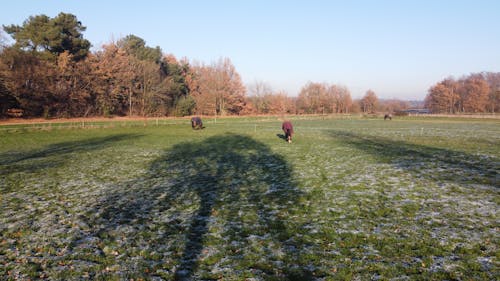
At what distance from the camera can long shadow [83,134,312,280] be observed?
5867 mm

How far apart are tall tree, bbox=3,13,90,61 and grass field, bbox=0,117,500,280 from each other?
5379 cm

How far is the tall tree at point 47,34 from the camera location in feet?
190

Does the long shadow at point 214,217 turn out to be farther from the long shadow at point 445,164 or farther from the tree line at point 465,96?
the tree line at point 465,96

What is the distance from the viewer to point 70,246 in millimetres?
6699

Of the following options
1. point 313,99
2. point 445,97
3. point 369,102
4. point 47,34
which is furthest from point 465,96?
point 47,34

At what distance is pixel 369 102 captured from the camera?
137 metres

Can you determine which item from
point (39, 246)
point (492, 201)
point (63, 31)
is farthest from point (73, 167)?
point (63, 31)

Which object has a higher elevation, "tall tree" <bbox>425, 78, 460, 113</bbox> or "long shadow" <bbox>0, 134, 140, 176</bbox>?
"tall tree" <bbox>425, 78, 460, 113</bbox>

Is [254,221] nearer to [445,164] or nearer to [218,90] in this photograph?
[445,164]

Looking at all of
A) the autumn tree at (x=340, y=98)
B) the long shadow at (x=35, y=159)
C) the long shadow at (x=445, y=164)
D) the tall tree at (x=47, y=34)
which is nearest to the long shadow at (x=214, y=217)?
the long shadow at (x=445, y=164)

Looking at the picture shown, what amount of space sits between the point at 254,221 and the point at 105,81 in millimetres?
68665

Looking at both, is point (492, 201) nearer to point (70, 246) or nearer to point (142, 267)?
point (142, 267)

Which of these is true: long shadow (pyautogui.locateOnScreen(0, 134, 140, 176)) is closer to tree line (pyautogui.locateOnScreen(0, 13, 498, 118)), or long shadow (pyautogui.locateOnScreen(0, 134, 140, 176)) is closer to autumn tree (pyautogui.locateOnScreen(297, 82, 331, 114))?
tree line (pyautogui.locateOnScreen(0, 13, 498, 118))

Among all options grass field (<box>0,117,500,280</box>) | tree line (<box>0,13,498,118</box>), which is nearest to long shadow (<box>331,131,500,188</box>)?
grass field (<box>0,117,500,280</box>)
